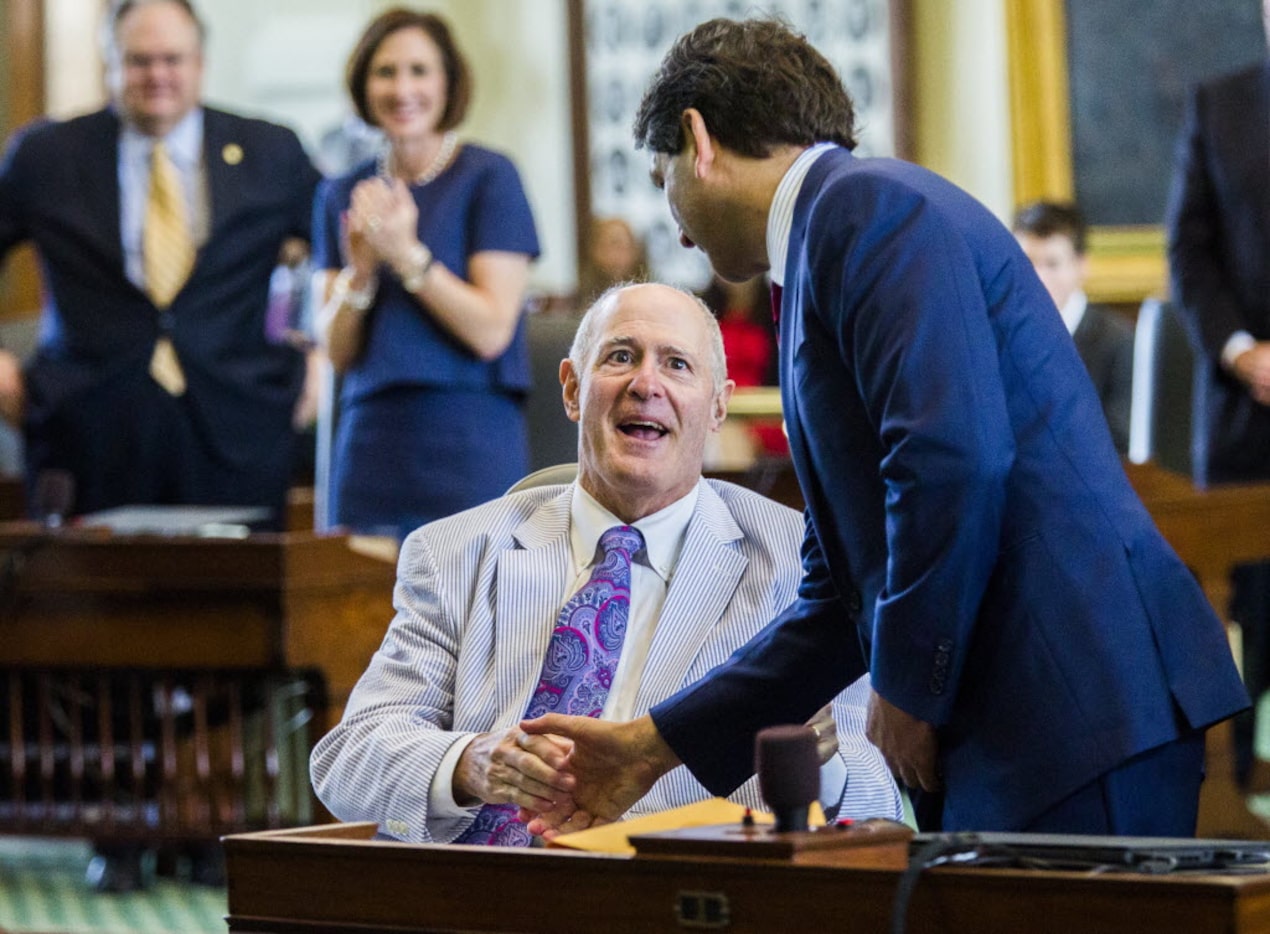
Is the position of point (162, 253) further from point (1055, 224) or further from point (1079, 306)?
point (1079, 306)

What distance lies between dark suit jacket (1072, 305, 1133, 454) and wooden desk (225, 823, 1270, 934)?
12.9 feet

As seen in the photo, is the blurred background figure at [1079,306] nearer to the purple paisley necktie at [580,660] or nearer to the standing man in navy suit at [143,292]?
the standing man in navy suit at [143,292]

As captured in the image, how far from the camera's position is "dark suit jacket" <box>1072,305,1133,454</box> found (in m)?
5.70

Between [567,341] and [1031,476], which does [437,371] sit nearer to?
[567,341]

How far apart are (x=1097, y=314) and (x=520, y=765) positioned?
3.75 metres

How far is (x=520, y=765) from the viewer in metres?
2.38

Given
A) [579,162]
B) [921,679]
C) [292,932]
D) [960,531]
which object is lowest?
[292,932]

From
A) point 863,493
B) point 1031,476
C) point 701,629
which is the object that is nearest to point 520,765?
point 701,629

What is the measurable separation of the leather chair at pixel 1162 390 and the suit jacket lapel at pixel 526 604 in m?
3.26

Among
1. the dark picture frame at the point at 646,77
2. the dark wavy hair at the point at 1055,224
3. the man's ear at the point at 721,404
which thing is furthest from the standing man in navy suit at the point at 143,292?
the dark picture frame at the point at 646,77

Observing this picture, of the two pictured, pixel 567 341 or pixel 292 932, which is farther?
pixel 567 341

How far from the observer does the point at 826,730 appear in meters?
2.50

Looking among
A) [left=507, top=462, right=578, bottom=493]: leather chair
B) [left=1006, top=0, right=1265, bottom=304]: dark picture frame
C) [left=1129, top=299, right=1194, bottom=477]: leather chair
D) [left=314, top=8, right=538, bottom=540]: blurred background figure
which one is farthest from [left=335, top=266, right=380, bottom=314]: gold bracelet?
[left=1006, top=0, right=1265, bottom=304]: dark picture frame

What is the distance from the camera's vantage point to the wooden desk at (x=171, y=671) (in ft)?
12.7
